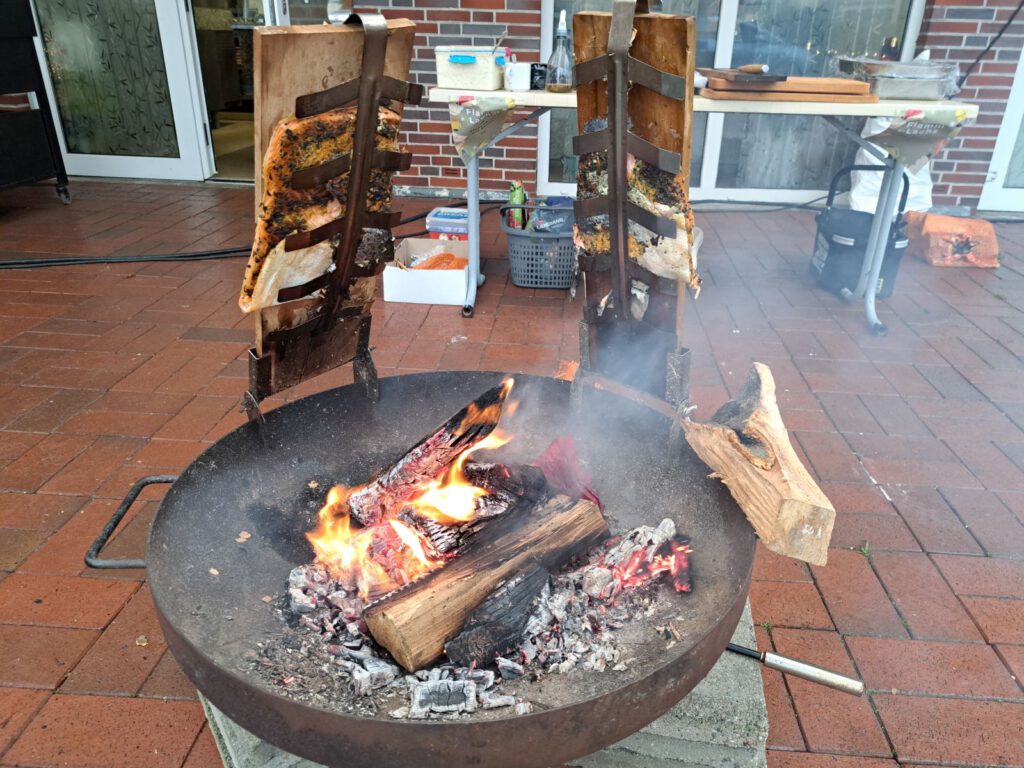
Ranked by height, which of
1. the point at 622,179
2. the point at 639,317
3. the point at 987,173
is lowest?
the point at 987,173

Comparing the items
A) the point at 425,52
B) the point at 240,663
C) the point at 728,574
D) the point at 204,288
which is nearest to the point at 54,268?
the point at 204,288

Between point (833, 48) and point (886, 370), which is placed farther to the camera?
point (833, 48)

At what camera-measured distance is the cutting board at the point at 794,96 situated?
3510mm

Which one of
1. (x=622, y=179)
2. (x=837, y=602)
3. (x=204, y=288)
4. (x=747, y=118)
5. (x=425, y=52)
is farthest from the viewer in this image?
(x=747, y=118)

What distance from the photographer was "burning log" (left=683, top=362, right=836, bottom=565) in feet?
4.37

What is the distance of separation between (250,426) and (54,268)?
3453 mm

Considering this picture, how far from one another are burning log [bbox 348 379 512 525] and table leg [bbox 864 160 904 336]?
2.85 meters

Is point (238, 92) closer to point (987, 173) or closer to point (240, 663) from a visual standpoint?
point (987, 173)

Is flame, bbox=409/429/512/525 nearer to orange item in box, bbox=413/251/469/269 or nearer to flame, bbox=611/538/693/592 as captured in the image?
flame, bbox=611/538/693/592

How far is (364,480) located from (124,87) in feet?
19.2

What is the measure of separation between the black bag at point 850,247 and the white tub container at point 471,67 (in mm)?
1982

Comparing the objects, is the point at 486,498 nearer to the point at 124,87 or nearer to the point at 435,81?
the point at 435,81

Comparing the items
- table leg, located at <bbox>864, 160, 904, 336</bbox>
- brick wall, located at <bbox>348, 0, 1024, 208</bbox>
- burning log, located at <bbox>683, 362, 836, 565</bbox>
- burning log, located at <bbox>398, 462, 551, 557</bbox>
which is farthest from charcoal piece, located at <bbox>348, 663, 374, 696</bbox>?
brick wall, located at <bbox>348, 0, 1024, 208</bbox>

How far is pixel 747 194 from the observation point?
595 centimetres
